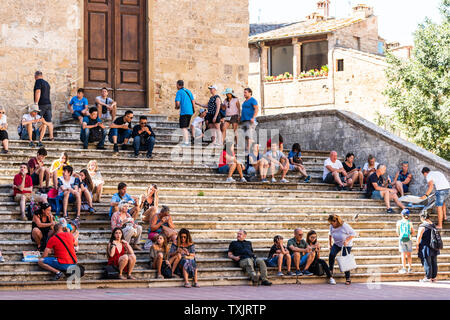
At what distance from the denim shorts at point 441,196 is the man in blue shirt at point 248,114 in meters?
4.09

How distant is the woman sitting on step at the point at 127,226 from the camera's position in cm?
1332

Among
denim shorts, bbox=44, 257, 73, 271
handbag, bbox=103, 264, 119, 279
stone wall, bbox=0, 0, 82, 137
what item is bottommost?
handbag, bbox=103, 264, 119, 279

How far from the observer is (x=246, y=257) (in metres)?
13.6

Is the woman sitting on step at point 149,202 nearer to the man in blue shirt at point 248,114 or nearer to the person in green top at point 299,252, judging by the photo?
the person in green top at point 299,252

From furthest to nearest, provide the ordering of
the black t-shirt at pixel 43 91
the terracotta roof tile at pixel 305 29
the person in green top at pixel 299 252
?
the terracotta roof tile at pixel 305 29, the black t-shirt at pixel 43 91, the person in green top at pixel 299 252

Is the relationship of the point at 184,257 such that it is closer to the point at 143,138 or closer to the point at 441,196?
the point at 143,138

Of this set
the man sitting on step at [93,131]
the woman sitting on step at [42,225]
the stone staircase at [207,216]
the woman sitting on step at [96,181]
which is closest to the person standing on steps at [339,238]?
the stone staircase at [207,216]

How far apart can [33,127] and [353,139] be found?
7241mm

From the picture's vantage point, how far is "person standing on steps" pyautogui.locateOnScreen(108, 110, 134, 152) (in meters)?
17.5

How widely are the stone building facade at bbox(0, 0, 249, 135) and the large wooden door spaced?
2 centimetres

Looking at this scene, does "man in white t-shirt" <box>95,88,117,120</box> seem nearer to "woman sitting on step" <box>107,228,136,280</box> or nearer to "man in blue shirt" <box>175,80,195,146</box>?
"man in blue shirt" <box>175,80,195,146</box>

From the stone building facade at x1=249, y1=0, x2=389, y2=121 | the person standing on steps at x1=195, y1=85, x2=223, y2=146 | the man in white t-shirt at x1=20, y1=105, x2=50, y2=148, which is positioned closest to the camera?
the man in white t-shirt at x1=20, y1=105, x2=50, y2=148

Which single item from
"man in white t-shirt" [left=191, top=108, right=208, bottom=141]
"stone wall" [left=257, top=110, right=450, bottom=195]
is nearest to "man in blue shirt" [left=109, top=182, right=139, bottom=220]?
"man in white t-shirt" [left=191, top=108, right=208, bottom=141]
